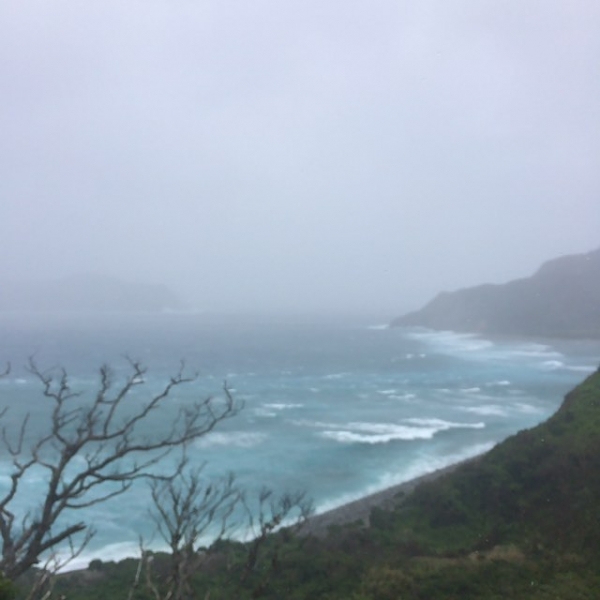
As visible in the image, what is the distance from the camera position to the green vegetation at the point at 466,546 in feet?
31.8

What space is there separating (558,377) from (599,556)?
3876 cm

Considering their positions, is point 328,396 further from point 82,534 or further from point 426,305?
point 426,305

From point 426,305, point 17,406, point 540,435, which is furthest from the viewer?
point 426,305

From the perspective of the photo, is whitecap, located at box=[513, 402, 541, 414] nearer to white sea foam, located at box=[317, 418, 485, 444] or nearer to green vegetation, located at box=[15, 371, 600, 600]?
white sea foam, located at box=[317, 418, 485, 444]

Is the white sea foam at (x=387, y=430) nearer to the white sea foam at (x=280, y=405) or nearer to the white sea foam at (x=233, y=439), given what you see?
the white sea foam at (x=233, y=439)

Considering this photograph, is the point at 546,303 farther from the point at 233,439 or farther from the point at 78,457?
the point at 78,457

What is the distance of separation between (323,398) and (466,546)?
2615 centimetres

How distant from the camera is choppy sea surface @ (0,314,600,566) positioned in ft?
75.3

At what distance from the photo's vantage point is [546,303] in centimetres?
7631

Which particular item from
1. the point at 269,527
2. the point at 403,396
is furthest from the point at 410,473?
the point at 269,527

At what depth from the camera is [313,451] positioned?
88.0ft

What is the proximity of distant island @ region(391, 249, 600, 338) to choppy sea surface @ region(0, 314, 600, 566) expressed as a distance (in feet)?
9.56

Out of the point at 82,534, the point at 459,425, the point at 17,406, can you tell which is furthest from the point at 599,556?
the point at 17,406

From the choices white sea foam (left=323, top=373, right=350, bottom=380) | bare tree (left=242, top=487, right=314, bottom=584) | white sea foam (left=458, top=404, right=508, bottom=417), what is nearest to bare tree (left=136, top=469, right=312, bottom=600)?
bare tree (left=242, top=487, right=314, bottom=584)
